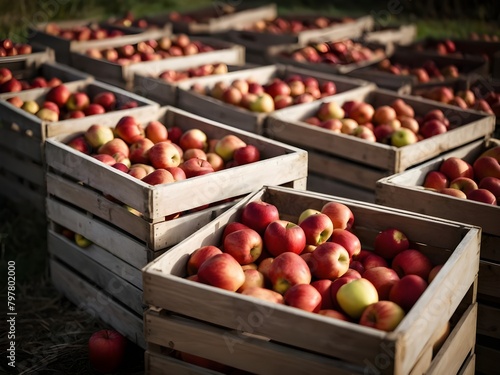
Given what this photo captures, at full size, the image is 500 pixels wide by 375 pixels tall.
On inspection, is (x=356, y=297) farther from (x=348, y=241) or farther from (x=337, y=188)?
(x=337, y=188)

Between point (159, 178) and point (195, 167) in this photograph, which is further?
point (195, 167)

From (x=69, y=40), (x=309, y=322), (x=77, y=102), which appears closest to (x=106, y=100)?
(x=77, y=102)

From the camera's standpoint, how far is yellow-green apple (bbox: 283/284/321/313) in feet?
8.12

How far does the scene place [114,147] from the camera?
3789 millimetres

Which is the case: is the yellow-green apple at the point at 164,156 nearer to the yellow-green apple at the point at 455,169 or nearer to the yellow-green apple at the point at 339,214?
the yellow-green apple at the point at 339,214

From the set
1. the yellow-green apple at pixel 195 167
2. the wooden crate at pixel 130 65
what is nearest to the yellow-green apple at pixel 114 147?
the yellow-green apple at pixel 195 167

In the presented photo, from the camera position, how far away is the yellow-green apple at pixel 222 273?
256cm

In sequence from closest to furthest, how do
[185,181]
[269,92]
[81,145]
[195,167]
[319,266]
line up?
[319,266] < [185,181] < [195,167] < [81,145] < [269,92]

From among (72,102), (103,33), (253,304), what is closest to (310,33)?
(103,33)

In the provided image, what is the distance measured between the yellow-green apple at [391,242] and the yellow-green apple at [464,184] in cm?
70

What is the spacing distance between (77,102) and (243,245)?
7.96 ft

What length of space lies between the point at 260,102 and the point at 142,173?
159cm

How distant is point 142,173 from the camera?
3451 mm

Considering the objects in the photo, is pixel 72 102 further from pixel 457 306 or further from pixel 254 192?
pixel 457 306
